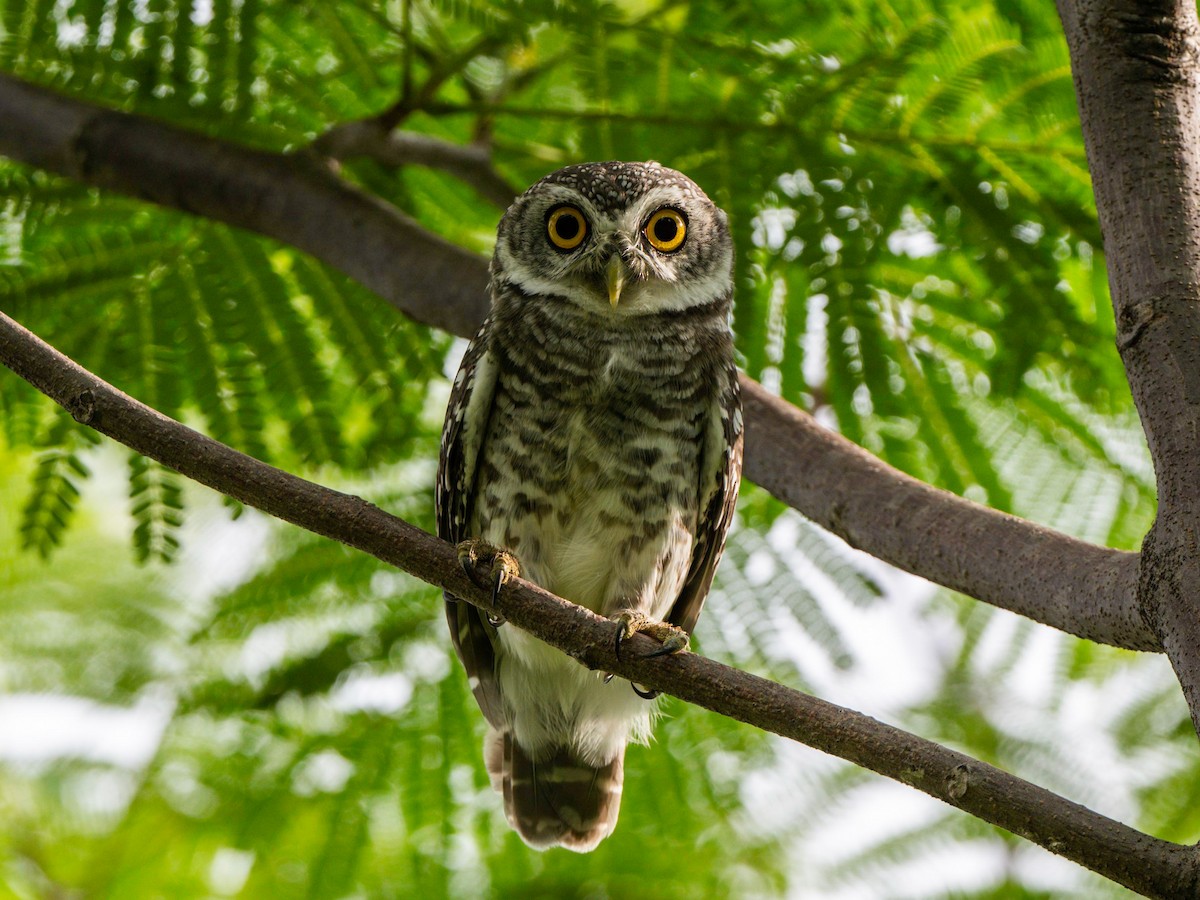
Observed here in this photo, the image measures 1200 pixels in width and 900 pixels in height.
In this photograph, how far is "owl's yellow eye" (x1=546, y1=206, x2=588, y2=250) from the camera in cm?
319

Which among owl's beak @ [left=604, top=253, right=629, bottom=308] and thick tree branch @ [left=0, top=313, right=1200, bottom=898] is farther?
owl's beak @ [left=604, top=253, right=629, bottom=308]

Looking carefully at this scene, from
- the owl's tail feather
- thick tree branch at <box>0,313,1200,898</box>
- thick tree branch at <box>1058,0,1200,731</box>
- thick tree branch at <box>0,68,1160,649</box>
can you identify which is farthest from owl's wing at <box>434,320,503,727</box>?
thick tree branch at <box>1058,0,1200,731</box>

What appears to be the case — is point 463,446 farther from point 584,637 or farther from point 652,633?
point 584,637

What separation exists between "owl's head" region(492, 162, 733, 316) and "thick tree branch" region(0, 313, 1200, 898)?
1077mm

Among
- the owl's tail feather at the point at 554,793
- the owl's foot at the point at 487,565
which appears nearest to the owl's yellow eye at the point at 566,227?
the owl's foot at the point at 487,565

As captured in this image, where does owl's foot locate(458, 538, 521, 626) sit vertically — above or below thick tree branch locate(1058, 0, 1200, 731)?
below

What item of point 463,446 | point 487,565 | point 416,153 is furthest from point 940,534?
point 416,153

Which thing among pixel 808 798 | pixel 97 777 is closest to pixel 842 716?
pixel 808 798

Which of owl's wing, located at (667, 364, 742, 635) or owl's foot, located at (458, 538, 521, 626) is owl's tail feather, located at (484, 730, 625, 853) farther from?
owl's foot, located at (458, 538, 521, 626)

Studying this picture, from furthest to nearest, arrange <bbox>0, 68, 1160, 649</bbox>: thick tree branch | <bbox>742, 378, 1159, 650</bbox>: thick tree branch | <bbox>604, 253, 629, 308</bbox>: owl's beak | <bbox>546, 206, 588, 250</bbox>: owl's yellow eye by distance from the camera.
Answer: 1. <bbox>546, 206, 588, 250</bbox>: owl's yellow eye
2. <bbox>604, 253, 629, 308</bbox>: owl's beak
3. <bbox>0, 68, 1160, 649</bbox>: thick tree branch
4. <bbox>742, 378, 1159, 650</bbox>: thick tree branch

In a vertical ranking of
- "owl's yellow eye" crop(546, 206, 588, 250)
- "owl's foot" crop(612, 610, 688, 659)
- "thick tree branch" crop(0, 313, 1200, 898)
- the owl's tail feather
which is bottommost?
the owl's tail feather

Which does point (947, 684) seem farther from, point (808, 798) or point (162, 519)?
point (162, 519)

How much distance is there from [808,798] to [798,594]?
1516 millimetres

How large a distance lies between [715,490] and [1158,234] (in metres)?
1.38
